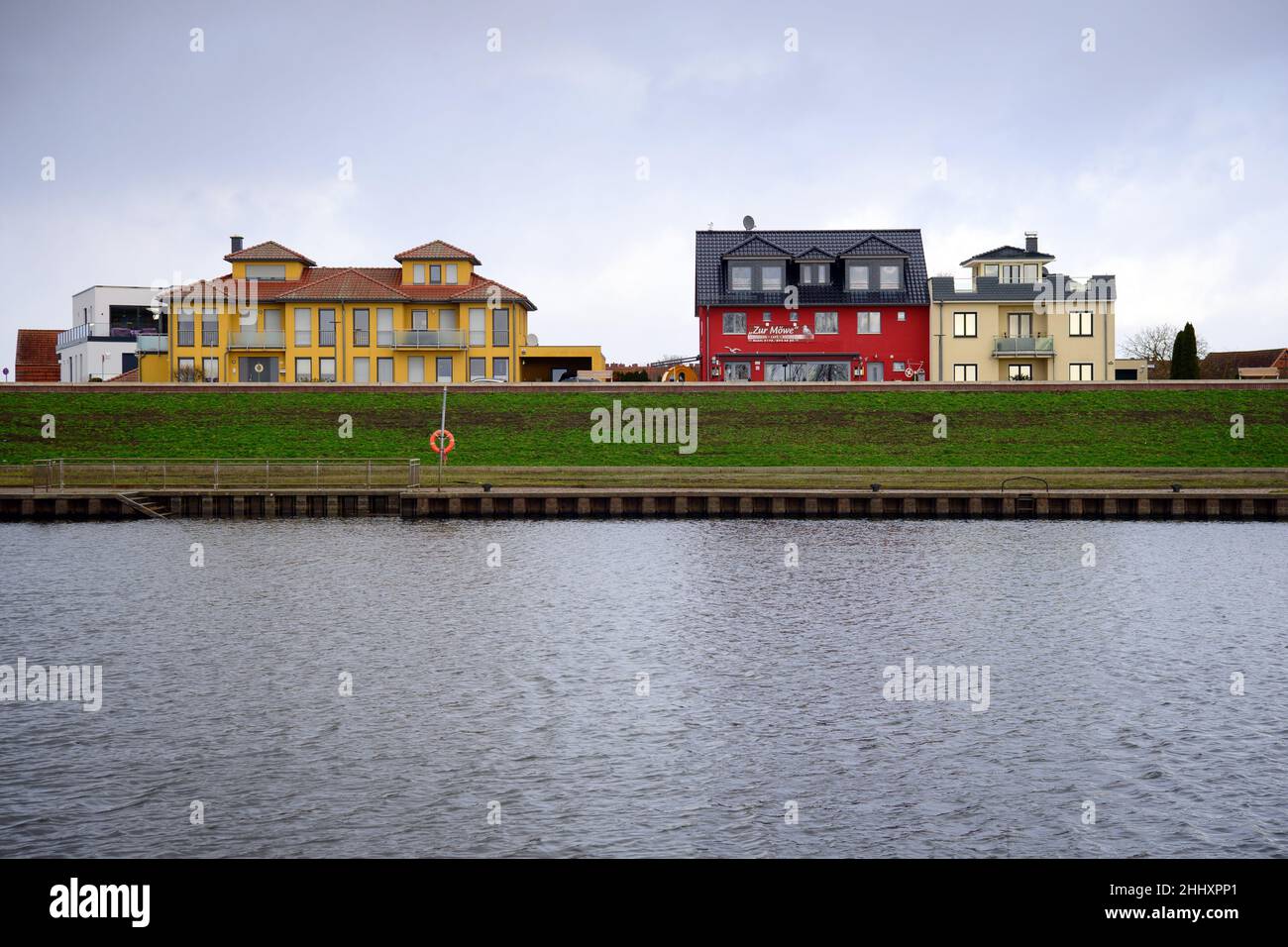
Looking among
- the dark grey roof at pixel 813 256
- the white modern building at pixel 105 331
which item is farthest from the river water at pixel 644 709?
the white modern building at pixel 105 331

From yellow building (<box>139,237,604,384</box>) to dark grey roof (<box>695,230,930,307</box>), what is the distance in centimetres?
1378

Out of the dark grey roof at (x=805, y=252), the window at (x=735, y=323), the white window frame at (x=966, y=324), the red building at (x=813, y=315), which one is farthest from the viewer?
the dark grey roof at (x=805, y=252)

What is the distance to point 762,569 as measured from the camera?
139 ft

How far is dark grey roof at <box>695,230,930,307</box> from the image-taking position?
89.7 m

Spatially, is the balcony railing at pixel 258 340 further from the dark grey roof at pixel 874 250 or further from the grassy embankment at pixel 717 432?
the dark grey roof at pixel 874 250

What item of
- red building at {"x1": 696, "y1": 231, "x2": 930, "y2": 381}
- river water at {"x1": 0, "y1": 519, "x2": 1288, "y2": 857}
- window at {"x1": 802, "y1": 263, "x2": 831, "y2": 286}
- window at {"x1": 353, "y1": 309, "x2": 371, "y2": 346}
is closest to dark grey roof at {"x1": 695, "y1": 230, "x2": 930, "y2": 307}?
red building at {"x1": 696, "y1": 231, "x2": 930, "y2": 381}

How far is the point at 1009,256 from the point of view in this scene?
93062mm

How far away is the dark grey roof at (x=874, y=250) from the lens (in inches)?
3585

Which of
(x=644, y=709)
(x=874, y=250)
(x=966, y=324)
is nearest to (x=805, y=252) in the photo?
(x=874, y=250)

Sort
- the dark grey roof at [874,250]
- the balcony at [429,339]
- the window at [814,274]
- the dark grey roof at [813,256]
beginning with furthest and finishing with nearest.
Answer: the dark grey roof at [874,250], the dark grey roof at [813,256], the window at [814,274], the balcony at [429,339]

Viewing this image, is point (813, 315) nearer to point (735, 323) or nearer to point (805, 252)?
point (805, 252)

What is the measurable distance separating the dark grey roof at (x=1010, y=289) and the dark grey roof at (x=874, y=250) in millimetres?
3279
